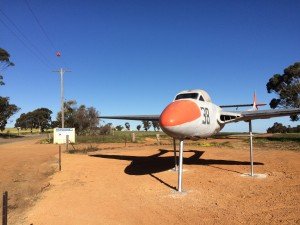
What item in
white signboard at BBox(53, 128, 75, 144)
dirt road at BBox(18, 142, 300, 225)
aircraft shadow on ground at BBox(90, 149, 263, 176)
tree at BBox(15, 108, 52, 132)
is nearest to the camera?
dirt road at BBox(18, 142, 300, 225)

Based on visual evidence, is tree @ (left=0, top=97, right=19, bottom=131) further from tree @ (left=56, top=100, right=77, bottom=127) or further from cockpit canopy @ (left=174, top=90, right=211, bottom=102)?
cockpit canopy @ (left=174, top=90, right=211, bottom=102)

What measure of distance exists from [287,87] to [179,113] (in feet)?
164

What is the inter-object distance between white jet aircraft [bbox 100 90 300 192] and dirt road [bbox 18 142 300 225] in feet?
4.94

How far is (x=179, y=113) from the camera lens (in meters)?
11.3

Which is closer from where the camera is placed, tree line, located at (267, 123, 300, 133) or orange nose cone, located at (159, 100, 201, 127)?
orange nose cone, located at (159, 100, 201, 127)

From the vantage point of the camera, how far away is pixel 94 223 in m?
8.77

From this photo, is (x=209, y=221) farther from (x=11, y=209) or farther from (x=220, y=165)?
(x=220, y=165)

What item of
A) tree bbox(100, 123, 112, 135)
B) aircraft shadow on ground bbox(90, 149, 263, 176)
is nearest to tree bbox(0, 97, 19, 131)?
tree bbox(100, 123, 112, 135)

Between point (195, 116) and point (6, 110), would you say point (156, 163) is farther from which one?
point (6, 110)

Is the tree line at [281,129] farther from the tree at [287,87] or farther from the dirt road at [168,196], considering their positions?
the dirt road at [168,196]

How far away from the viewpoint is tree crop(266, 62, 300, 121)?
53312mm

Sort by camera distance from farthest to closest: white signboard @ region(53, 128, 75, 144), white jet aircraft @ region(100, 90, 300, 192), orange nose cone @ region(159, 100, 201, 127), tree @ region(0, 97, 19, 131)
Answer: tree @ region(0, 97, 19, 131) < white signboard @ region(53, 128, 75, 144) < white jet aircraft @ region(100, 90, 300, 192) < orange nose cone @ region(159, 100, 201, 127)

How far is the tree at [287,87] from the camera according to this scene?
53312mm

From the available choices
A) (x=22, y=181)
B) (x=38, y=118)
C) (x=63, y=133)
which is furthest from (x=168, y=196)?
(x=38, y=118)
